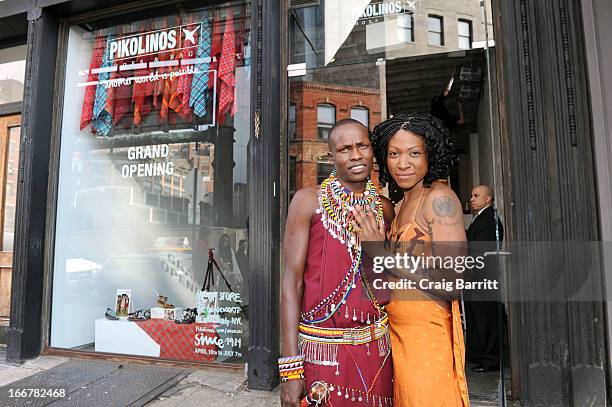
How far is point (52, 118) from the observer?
475 centimetres

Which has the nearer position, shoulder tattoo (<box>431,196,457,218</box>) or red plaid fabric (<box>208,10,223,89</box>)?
shoulder tattoo (<box>431,196,457,218</box>)

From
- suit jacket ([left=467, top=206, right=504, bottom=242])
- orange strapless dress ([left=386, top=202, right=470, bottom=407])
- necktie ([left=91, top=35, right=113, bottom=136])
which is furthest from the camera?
necktie ([left=91, top=35, right=113, bottom=136])

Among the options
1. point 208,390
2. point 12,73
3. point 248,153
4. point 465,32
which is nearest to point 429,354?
point 208,390

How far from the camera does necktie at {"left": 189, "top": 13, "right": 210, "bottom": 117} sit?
4.55m

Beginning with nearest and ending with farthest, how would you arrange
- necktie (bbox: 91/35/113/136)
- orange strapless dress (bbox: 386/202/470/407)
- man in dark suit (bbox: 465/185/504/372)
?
orange strapless dress (bbox: 386/202/470/407), man in dark suit (bbox: 465/185/504/372), necktie (bbox: 91/35/113/136)

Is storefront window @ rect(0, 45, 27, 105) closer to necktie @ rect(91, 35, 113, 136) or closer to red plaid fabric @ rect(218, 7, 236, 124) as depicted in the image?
necktie @ rect(91, 35, 113, 136)

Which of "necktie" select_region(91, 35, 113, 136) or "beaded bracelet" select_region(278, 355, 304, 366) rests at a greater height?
"necktie" select_region(91, 35, 113, 136)

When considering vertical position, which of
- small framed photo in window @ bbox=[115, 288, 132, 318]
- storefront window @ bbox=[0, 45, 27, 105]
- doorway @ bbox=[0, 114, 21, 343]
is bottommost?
small framed photo in window @ bbox=[115, 288, 132, 318]

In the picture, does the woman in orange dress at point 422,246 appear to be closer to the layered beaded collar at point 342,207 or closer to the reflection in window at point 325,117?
the layered beaded collar at point 342,207

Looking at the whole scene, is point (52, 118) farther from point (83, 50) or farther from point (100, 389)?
point (100, 389)

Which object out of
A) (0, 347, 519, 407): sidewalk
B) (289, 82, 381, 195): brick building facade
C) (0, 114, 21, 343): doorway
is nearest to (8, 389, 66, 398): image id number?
(0, 347, 519, 407): sidewalk

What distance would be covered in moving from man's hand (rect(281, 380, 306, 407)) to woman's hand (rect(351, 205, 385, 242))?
0.62 meters

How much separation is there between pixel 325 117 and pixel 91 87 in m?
3.10

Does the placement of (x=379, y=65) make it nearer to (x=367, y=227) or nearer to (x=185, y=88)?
(x=185, y=88)
